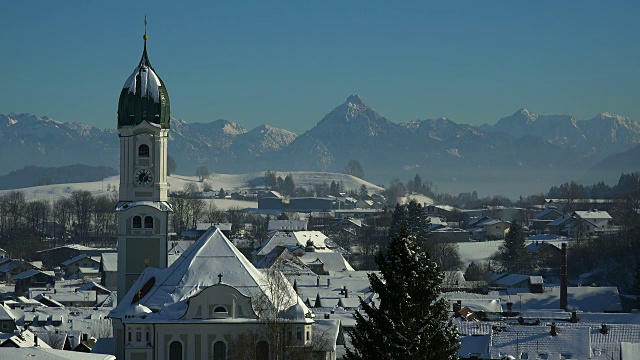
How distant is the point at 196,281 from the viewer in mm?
65562

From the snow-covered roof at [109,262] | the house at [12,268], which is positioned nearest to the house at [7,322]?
the snow-covered roof at [109,262]

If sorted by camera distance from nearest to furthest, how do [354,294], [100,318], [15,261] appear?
[100,318] → [354,294] → [15,261]

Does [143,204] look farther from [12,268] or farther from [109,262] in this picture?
[12,268]

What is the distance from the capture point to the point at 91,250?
170 m

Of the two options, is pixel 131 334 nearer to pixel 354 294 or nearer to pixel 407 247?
pixel 407 247

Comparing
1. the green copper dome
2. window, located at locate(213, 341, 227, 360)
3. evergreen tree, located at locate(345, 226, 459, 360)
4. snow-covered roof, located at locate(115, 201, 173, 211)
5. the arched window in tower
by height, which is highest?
the green copper dome

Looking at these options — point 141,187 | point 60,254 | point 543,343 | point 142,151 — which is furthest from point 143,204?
point 60,254

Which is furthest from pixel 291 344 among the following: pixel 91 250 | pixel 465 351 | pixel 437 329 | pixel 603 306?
pixel 91 250

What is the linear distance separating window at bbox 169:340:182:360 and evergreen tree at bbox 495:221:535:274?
87.0 m

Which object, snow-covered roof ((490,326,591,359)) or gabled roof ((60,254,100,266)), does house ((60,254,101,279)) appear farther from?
snow-covered roof ((490,326,591,359))

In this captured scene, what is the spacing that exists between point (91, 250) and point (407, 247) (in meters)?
136

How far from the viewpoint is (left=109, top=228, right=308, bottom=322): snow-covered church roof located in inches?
2534

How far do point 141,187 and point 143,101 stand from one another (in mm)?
4044

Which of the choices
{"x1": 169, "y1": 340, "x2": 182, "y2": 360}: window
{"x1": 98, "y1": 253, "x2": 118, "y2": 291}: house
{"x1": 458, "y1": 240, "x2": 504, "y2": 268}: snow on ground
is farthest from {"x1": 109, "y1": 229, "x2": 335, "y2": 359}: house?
{"x1": 458, "y1": 240, "x2": 504, "y2": 268}: snow on ground
